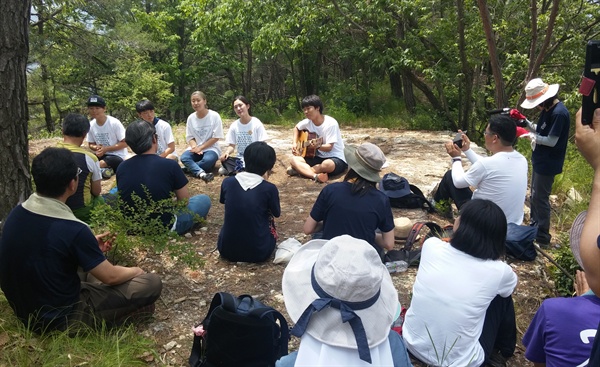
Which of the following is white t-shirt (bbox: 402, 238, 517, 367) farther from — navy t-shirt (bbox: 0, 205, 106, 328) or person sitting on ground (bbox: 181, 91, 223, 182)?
person sitting on ground (bbox: 181, 91, 223, 182)

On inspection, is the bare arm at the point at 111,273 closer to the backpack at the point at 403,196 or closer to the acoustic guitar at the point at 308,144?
the backpack at the point at 403,196

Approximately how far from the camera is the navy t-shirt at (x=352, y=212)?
3.19 m

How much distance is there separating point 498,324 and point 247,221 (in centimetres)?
195

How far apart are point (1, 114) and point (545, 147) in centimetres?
469

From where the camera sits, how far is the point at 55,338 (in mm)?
2480

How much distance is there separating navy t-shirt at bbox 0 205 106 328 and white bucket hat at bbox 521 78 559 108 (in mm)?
4051

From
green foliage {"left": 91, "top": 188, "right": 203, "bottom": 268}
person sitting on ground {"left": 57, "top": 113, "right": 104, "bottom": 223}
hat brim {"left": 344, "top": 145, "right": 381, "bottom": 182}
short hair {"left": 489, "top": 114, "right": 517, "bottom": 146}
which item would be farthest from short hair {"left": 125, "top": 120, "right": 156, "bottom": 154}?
short hair {"left": 489, "top": 114, "right": 517, "bottom": 146}

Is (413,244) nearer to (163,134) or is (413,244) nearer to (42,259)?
(42,259)

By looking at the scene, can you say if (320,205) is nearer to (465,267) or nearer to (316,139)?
(465,267)

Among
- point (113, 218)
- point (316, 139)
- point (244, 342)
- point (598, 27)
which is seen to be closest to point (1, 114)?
point (113, 218)

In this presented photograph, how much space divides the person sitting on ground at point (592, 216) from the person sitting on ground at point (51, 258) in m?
2.32

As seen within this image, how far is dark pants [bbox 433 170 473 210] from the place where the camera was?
4.50m

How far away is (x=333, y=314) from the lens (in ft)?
5.01

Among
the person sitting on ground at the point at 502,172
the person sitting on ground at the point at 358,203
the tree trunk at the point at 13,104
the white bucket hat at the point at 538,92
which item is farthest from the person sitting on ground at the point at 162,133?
the white bucket hat at the point at 538,92
